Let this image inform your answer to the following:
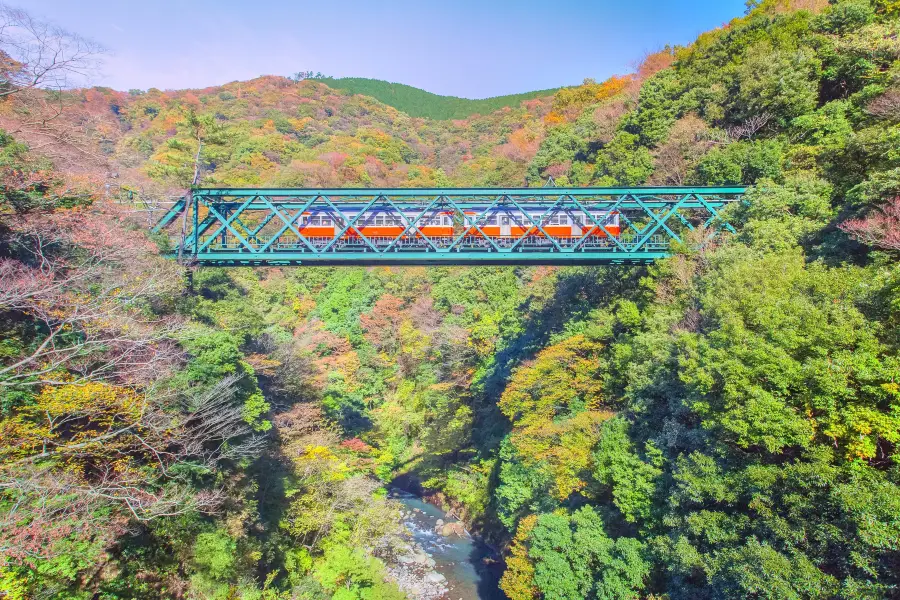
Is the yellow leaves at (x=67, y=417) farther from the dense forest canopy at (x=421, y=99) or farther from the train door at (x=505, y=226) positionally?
the dense forest canopy at (x=421, y=99)

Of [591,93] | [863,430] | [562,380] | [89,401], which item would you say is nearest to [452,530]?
[562,380]

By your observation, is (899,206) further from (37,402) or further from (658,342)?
(37,402)

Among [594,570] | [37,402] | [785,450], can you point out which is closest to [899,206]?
[785,450]

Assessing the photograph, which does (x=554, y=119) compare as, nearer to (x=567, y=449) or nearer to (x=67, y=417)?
(x=567, y=449)

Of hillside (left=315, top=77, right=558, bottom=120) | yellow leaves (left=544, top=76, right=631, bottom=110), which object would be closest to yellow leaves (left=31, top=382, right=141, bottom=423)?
yellow leaves (left=544, top=76, right=631, bottom=110)

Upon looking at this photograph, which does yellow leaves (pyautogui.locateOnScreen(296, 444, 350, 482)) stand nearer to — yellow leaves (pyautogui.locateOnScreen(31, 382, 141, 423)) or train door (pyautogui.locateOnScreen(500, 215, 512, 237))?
yellow leaves (pyautogui.locateOnScreen(31, 382, 141, 423))

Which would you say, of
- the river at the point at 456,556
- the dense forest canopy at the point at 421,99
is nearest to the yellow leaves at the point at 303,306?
the river at the point at 456,556
